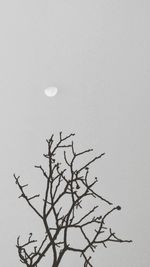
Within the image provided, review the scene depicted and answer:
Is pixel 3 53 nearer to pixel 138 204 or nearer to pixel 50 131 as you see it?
pixel 50 131

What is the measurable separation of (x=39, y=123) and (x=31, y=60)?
24.1 inches

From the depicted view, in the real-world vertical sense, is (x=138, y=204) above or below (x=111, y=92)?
below

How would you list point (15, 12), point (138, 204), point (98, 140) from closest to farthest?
point (15, 12) → point (98, 140) → point (138, 204)

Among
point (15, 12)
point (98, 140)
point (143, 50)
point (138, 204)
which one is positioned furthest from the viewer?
point (138, 204)

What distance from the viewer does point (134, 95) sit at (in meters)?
4.21

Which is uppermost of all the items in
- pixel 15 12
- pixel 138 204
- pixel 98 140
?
pixel 15 12

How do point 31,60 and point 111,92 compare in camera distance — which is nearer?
point 31,60

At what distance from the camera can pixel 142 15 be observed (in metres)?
3.83

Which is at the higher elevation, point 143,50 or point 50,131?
point 143,50

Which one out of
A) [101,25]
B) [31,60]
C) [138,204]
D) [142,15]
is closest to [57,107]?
[31,60]

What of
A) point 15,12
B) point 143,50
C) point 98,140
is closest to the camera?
point 15,12

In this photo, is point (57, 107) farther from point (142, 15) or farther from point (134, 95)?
point (142, 15)

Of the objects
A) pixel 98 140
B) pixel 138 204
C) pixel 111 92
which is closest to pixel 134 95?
pixel 111 92

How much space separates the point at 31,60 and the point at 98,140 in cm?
106
